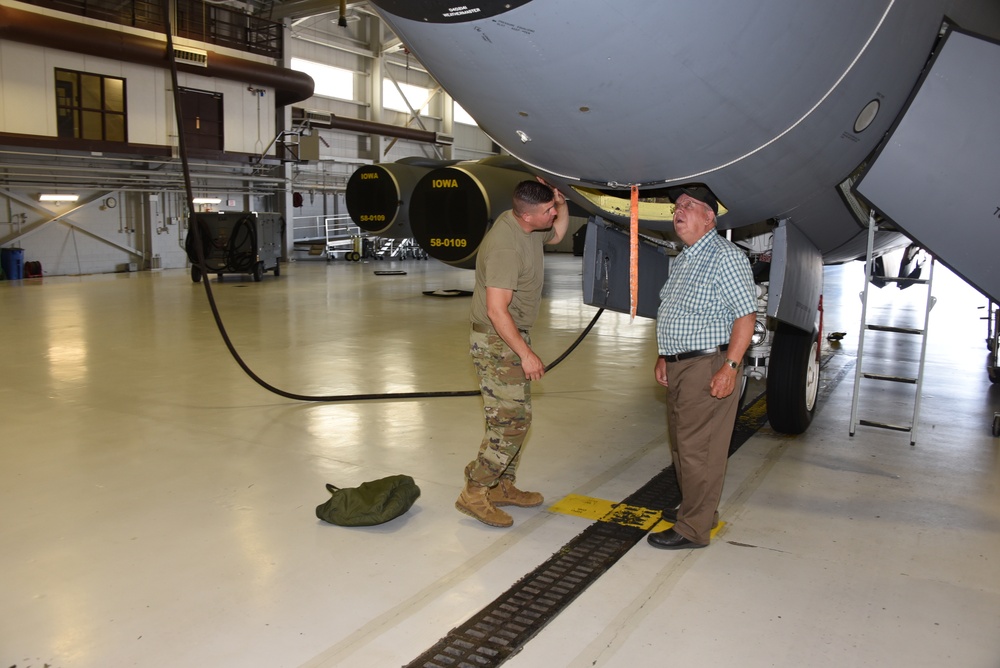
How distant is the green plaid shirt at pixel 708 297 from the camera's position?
3.11 m

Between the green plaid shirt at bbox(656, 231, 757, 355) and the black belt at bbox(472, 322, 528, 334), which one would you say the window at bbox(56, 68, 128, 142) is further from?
the green plaid shirt at bbox(656, 231, 757, 355)

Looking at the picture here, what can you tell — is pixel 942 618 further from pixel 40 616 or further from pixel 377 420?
pixel 377 420

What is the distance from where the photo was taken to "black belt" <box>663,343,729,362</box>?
314 cm


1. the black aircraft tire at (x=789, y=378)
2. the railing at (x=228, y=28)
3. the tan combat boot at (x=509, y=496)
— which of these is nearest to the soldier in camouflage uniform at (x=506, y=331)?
the tan combat boot at (x=509, y=496)

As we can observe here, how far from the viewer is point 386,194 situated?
1144cm

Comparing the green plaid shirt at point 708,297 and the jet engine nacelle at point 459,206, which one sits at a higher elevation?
the jet engine nacelle at point 459,206

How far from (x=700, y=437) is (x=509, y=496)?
101cm

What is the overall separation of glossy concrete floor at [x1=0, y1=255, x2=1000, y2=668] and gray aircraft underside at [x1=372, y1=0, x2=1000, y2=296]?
1.43 metres

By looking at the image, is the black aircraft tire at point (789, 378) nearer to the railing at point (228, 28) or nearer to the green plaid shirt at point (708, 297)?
the green plaid shirt at point (708, 297)

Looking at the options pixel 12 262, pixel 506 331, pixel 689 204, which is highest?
pixel 689 204

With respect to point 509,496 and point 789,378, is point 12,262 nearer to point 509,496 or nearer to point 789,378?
point 509,496

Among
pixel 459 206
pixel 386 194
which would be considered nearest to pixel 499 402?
pixel 459 206

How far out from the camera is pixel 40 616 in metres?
2.64

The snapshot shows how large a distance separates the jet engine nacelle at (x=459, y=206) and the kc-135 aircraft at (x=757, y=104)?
6020 mm
